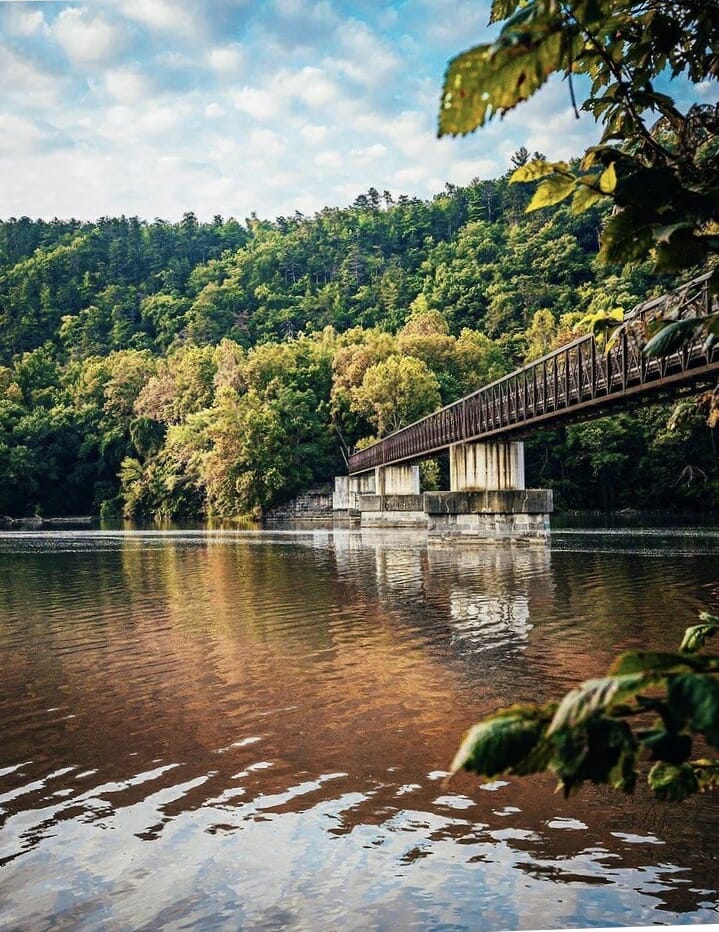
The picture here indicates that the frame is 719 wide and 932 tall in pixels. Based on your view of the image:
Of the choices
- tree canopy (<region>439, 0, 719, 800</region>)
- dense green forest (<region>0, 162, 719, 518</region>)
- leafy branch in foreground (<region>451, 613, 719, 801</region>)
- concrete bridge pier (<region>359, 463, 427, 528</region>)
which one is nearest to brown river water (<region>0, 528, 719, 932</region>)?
tree canopy (<region>439, 0, 719, 800</region>)

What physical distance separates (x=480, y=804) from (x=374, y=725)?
6.75ft

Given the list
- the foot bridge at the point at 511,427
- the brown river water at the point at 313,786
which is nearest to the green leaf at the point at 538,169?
the brown river water at the point at 313,786

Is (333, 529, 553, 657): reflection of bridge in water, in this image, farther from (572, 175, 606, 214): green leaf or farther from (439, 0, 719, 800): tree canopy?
(572, 175, 606, 214): green leaf

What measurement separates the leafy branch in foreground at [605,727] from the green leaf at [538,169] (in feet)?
3.21

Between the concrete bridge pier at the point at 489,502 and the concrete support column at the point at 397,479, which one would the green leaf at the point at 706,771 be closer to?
the concrete bridge pier at the point at 489,502

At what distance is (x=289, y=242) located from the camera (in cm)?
16900

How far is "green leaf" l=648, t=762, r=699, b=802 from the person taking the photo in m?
1.61

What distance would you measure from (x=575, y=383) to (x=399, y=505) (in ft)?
83.7

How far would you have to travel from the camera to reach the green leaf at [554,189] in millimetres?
1710

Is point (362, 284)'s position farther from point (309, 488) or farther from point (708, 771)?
point (708, 771)

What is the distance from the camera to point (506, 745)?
1141 mm

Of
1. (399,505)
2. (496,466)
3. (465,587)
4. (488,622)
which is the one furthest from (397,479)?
(488,622)

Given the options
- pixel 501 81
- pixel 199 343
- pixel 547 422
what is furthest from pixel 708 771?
pixel 199 343

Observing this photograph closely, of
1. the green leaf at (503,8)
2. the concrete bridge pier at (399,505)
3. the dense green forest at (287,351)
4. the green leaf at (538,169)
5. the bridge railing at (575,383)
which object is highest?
the dense green forest at (287,351)
